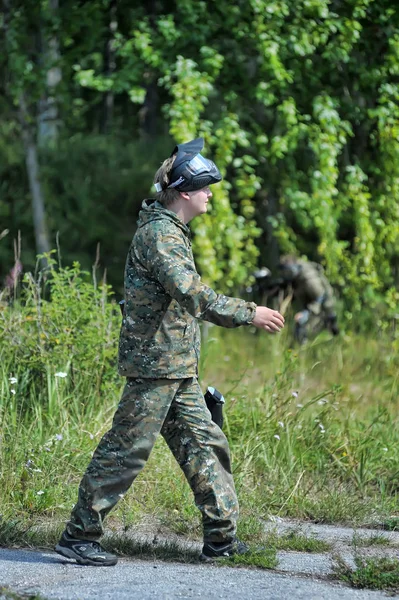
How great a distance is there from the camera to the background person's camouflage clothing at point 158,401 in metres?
4.31

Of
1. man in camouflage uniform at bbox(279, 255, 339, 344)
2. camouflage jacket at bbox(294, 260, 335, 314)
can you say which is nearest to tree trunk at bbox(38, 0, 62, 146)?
man in camouflage uniform at bbox(279, 255, 339, 344)

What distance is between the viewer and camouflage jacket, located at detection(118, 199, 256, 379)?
4.23 m

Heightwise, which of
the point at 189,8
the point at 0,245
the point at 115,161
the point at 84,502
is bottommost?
the point at 0,245

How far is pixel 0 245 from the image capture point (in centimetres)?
1194

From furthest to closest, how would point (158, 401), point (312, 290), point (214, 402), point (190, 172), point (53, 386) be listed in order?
point (312, 290)
point (53, 386)
point (214, 402)
point (190, 172)
point (158, 401)

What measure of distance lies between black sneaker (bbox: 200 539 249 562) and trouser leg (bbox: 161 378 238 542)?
0.10 ft

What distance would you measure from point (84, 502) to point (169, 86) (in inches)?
234

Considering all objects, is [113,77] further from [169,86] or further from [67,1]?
[67,1]

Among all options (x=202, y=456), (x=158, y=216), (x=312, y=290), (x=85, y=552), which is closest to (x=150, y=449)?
(x=202, y=456)

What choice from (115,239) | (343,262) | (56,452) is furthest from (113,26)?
(56,452)

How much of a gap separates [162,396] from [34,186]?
7.99 meters

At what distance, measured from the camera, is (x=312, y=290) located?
1042cm

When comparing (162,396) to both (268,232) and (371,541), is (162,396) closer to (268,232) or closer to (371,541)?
(371,541)

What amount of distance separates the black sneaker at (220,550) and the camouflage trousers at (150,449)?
30mm
